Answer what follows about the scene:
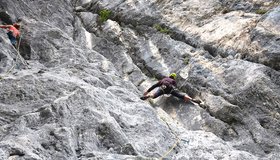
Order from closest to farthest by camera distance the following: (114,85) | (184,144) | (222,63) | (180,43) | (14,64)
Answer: (184,144), (14,64), (114,85), (222,63), (180,43)

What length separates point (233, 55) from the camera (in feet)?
52.4

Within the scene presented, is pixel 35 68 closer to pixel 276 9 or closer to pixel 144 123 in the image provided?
pixel 144 123

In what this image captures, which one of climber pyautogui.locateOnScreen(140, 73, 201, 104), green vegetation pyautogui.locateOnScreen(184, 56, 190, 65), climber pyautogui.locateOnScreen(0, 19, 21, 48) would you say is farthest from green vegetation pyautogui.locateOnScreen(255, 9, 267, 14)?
climber pyautogui.locateOnScreen(0, 19, 21, 48)

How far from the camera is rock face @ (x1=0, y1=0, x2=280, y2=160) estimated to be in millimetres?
10031

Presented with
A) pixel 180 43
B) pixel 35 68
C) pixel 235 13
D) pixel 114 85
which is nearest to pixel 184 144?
pixel 114 85

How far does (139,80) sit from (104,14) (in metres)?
5.64

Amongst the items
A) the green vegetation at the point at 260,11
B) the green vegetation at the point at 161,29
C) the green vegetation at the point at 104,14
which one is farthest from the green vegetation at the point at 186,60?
the green vegetation at the point at 104,14

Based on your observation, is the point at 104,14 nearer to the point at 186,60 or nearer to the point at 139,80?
the point at 139,80

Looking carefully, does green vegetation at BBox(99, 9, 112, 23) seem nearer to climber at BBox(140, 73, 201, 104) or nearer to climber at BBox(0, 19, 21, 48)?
climber at BBox(0, 19, 21, 48)

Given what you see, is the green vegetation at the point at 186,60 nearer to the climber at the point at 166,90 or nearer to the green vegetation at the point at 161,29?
the climber at the point at 166,90

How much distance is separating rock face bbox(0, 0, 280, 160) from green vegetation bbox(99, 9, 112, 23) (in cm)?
5

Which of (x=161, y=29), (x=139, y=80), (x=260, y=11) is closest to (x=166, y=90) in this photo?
(x=139, y=80)

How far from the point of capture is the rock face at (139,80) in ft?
32.9

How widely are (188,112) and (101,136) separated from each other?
5.19 meters
